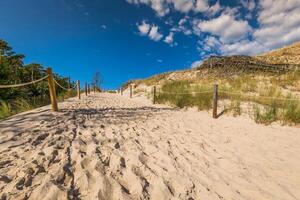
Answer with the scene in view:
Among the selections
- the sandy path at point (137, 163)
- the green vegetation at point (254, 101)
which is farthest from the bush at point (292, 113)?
the sandy path at point (137, 163)

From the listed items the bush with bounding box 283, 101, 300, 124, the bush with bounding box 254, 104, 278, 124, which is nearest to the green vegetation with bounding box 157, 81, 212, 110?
the bush with bounding box 254, 104, 278, 124

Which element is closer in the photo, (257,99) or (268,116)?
(268,116)

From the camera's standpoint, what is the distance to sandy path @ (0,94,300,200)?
6.44 feet

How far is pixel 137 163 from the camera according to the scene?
2561 mm

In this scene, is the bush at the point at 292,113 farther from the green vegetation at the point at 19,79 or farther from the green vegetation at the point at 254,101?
the green vegetation at the point at 19,79

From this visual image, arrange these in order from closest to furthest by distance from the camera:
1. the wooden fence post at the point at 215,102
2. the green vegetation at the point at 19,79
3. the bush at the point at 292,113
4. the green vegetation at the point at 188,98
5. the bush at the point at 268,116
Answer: the bush at the point at 292,113
the bush at the point at 268,116
the wooden fence post at the point at 215,102
the green vegetation at the point at 188,98
the green vegetation at the point at 19,79

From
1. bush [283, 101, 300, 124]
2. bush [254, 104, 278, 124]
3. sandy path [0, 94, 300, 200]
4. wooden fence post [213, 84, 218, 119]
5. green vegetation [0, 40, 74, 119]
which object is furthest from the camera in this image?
green vegetation [0, 40, 74, 119]

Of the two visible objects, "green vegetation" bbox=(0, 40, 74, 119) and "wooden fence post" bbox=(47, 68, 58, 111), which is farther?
"green vegetation" bbox=(0, 40, 74, 119)

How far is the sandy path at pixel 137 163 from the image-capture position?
196 centimetres

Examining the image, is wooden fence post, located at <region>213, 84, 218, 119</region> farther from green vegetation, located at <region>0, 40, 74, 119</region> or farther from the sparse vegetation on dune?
green vegetation, located at <region>0, 40, 74, 119</region>

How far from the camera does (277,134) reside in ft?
14.7

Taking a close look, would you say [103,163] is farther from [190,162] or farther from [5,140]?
[5,140]

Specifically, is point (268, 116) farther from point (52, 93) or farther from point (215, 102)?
point (52, 93)

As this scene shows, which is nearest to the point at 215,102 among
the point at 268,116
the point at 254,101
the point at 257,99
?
the point at 268,116
